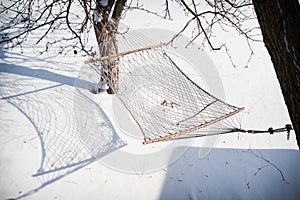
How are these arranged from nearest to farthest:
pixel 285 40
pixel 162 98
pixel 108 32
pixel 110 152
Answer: pixel 285 40 → pixel 110 152 → pixel 108 32 → pixel 162 98

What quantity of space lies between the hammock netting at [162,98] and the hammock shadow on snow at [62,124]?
42 centimetres

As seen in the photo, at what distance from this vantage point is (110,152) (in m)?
2.18

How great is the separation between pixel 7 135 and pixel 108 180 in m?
1.21

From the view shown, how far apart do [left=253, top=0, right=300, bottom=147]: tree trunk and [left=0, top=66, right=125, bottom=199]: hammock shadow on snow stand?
1762 millimetres

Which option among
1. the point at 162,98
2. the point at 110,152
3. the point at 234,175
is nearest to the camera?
the point at 234,175

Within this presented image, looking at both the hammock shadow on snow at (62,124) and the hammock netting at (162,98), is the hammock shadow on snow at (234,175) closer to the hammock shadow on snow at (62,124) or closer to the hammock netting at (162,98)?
the hammock netting at (162,98)

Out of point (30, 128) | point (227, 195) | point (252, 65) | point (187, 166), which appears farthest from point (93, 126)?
point (252, 65)

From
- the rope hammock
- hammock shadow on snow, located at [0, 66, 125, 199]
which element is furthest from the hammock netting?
hammock shadow on snow, located at [0, 66, 125, 199]

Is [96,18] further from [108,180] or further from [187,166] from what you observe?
[187,166]

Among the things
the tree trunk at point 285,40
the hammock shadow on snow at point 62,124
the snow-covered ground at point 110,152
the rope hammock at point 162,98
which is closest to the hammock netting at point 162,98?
the rope hammock at point 162,98

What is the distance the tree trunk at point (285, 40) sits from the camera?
0.76 metres

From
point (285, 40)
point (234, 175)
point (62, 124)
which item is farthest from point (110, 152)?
point (285, 40)

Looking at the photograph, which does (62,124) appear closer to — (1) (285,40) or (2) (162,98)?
(2) (162,98)

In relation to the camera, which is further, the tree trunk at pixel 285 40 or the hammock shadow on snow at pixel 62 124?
the hammock shadow on snow at pixel 62 124
